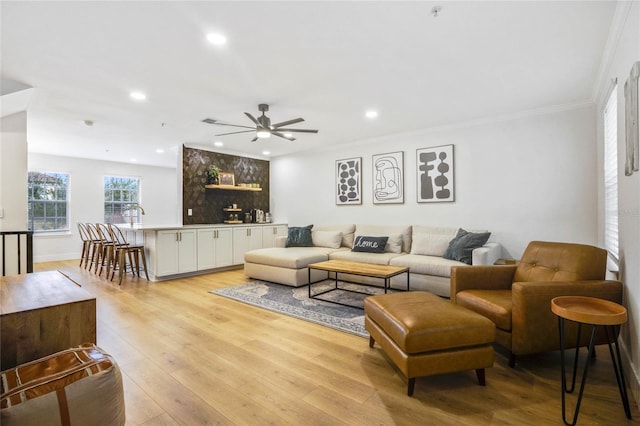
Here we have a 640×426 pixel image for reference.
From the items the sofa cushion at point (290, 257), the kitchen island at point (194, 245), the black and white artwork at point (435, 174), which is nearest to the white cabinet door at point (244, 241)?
the kitchen island at point (194, 245)

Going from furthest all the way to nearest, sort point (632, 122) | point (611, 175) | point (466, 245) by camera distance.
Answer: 1. point (466, 245)
2. point (611, 175)
3. point (632, 122)

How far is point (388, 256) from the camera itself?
14.8 ft

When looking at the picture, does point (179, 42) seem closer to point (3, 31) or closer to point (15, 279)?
point (3, 31)

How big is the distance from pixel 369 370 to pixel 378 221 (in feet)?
11.9

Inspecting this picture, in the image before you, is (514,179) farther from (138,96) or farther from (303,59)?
(138,96)

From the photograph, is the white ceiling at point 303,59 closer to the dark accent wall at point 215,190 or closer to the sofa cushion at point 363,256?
the dark accent wall at point 215,190

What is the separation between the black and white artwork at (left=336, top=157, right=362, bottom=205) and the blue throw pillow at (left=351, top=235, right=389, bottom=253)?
1.04 meters

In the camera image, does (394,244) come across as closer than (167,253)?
Yes

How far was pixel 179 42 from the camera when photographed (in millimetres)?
2418

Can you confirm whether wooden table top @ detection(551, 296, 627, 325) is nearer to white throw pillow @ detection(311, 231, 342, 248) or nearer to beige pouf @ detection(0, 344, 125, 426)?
beige pouf @ detection(0, 344, 125, 426)

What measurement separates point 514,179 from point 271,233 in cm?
459

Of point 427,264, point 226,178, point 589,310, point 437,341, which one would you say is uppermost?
point 226,178

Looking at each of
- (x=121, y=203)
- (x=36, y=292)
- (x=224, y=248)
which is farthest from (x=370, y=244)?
(x=121, y=203)

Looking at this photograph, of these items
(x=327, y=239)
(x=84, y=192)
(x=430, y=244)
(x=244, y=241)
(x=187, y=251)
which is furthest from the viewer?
(x=84, y=192)
